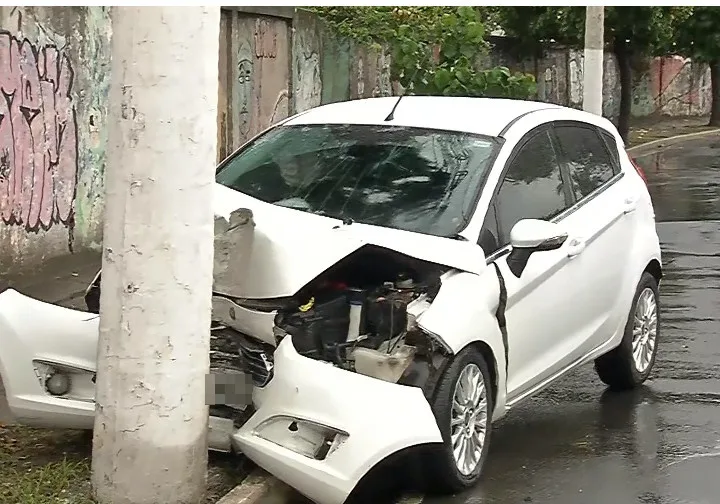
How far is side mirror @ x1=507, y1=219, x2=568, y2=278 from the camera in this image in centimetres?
540

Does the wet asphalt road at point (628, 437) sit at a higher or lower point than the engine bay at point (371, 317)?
lower

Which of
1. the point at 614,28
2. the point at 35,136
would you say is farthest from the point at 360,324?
the point at 614,28

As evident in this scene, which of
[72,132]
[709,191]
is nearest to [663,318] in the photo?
[72,132]

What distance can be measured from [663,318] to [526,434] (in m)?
3.39

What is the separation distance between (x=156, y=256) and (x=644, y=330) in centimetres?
378

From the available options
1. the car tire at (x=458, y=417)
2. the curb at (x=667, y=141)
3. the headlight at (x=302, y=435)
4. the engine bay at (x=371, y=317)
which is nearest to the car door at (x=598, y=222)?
the car tire at (x=458, y=417)

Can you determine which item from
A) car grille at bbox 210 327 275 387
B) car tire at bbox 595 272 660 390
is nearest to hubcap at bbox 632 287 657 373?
car tire at bbox 595 272 660 390

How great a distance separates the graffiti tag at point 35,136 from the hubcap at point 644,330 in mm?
5039

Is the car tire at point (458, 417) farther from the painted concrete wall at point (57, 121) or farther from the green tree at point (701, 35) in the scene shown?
the green tree at point (701, 35)

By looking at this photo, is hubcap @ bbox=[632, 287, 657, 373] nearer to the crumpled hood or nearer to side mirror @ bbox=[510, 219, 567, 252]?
side mirror @ bbox=[510, 219, 567, 252]

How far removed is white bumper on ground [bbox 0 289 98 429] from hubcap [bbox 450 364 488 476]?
167 centimetres

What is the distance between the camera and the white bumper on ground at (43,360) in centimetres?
522

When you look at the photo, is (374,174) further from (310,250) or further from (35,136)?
(35,136)

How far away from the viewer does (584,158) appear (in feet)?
21.7
